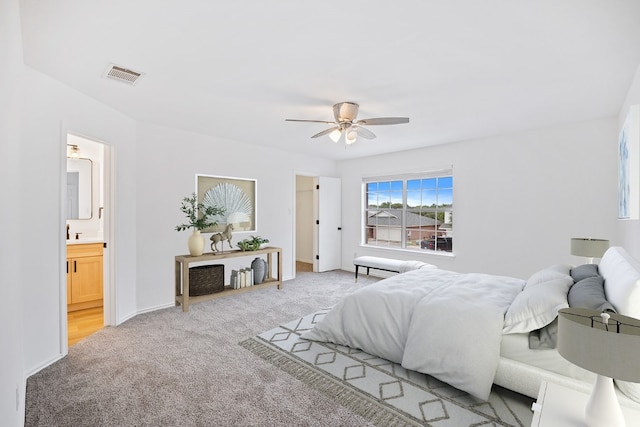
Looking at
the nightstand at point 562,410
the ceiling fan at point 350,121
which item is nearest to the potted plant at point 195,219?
the ceiling fan at point 350,121

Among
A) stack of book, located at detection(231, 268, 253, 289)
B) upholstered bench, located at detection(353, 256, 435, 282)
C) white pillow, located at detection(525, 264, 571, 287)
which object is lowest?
stack of book, located at detection(231, 268, 253, 289)

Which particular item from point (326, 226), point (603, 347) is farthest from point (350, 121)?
point (326, 226)

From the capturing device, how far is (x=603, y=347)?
3.61 ft

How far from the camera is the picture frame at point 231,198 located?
4.63 meters

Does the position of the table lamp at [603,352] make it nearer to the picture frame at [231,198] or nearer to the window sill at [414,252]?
the window sill at [414,252]

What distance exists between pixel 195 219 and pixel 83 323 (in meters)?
1.69

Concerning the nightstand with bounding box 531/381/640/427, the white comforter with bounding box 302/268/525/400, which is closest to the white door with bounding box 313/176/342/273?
the white comforter with bounding box 302/268/525/400

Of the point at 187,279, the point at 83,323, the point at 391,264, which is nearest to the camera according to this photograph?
the point at 83,323

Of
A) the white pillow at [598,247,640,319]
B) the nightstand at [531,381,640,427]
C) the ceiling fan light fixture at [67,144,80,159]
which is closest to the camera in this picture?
the nightstand at [531,381,640,427]

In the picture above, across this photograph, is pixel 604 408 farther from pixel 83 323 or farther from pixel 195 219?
pixel 83 323

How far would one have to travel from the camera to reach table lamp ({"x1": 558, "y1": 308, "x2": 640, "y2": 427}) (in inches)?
41.9

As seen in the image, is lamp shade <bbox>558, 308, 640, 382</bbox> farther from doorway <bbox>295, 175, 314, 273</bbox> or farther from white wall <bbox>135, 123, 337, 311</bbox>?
doorway <bbox>295, 175, 314, 273</bbox>

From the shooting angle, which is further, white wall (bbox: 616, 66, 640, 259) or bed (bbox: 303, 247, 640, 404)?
white wall (bbox: 616, 66, 640, 259)

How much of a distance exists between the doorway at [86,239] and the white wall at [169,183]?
0.41 m
